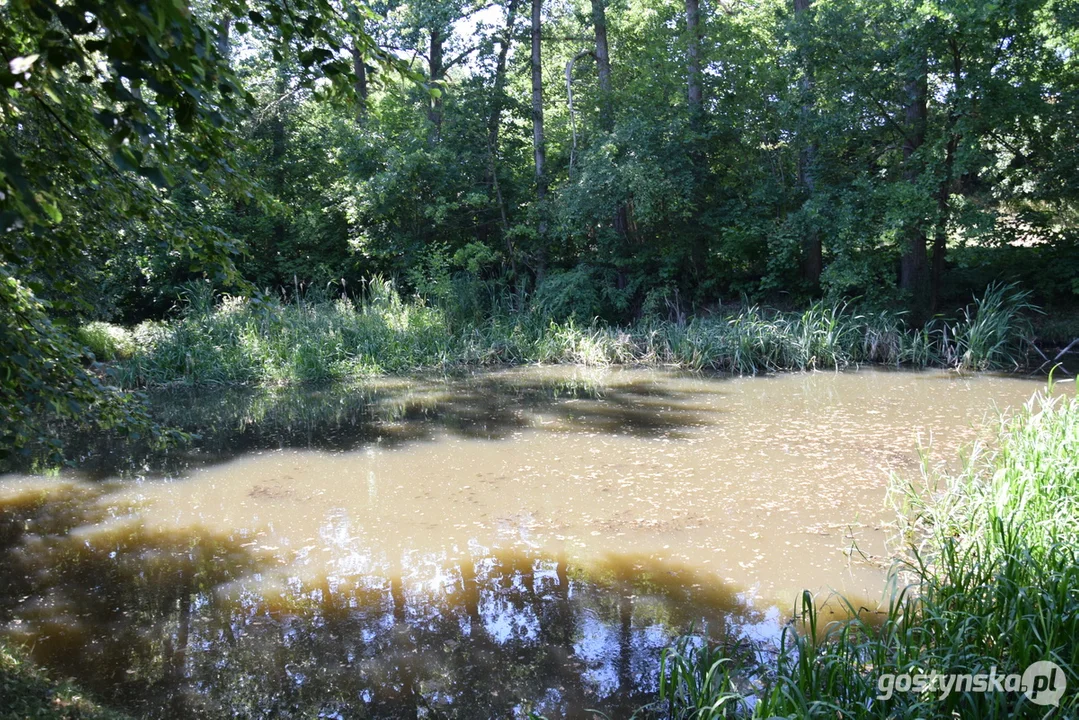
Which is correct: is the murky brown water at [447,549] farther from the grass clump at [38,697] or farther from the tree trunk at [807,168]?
the tree trunk at [807,168]

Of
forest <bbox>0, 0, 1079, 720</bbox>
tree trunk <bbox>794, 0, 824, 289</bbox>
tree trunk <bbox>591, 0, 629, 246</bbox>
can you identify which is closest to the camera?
forest <bbox>0, 0, 1079, 720</bbox>

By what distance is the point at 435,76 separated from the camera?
2105cm

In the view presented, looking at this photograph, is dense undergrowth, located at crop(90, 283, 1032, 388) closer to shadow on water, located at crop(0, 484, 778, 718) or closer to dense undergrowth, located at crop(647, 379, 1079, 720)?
shadow on water, located at crop(0, 484, 778, 718)

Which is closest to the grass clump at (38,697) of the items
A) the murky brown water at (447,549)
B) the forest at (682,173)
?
the murky brown water at (447,549)

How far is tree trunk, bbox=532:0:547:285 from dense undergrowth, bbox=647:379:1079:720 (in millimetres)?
12741

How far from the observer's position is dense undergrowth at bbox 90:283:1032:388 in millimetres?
11359

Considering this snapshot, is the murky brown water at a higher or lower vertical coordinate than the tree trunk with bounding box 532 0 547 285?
lower

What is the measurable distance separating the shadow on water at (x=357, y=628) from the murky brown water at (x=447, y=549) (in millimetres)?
13

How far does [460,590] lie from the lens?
4.31 meters

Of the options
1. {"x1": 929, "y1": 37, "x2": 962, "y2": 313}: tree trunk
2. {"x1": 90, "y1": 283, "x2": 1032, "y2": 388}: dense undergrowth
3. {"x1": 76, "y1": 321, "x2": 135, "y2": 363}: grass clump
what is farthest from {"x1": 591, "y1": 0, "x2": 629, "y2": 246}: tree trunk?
{"x1": 76, "y1": 321, "x2": 135, "y2": 363}: grass clump

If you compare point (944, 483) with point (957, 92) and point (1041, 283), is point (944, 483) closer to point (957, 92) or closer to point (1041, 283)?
point (957, 92)

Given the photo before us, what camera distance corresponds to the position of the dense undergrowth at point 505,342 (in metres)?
11.4

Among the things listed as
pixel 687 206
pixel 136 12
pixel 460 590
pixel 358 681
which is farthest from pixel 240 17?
pixel 687 206

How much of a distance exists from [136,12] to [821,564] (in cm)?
419
